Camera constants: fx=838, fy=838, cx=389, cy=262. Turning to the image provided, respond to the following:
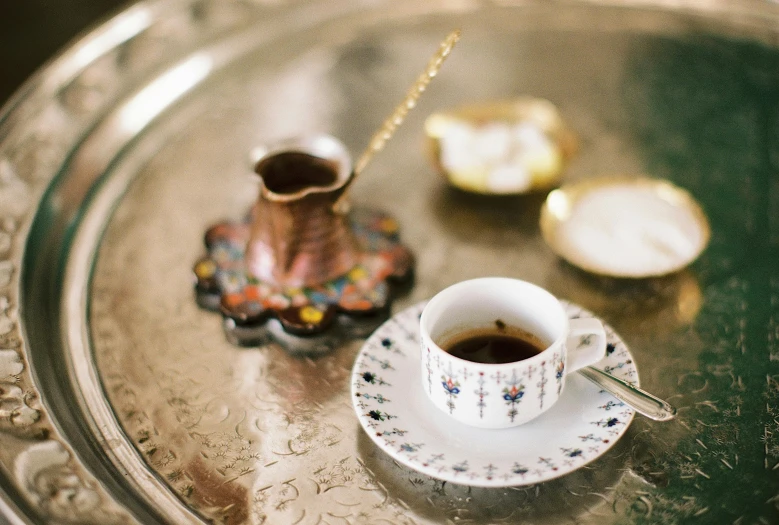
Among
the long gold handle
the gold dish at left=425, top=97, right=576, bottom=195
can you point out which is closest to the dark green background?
the gold dish at left=425, top=97, right=576, bottom=195

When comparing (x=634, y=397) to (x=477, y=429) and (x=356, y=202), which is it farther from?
(x=356, y=202)

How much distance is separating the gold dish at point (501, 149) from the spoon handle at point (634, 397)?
33cm

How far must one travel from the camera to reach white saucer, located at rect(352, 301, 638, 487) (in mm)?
655

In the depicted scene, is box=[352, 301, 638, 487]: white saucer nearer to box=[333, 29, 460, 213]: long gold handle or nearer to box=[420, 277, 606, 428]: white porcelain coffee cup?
box=[420, 277, 606, 428]: white porcelain coffee cup

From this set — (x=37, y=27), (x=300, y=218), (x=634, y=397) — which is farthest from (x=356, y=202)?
(x=37, y=27)

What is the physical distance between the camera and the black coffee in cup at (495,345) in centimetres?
73

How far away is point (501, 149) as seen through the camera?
40.4 inches

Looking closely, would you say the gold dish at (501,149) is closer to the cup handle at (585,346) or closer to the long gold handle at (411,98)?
the long gold handle at (411,98)

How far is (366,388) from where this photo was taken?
734 millimetres

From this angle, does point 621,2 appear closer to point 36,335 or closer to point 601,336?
point 601,336

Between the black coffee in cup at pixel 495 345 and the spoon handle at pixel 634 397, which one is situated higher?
the black coffee in cup at pixel 495 345

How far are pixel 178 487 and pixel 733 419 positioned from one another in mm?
484

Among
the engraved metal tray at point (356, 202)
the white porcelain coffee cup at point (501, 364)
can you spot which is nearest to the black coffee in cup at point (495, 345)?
the white porcelain coffee cup at point (501, 364)

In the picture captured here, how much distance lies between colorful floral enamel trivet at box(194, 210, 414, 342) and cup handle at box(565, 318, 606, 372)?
22cm
